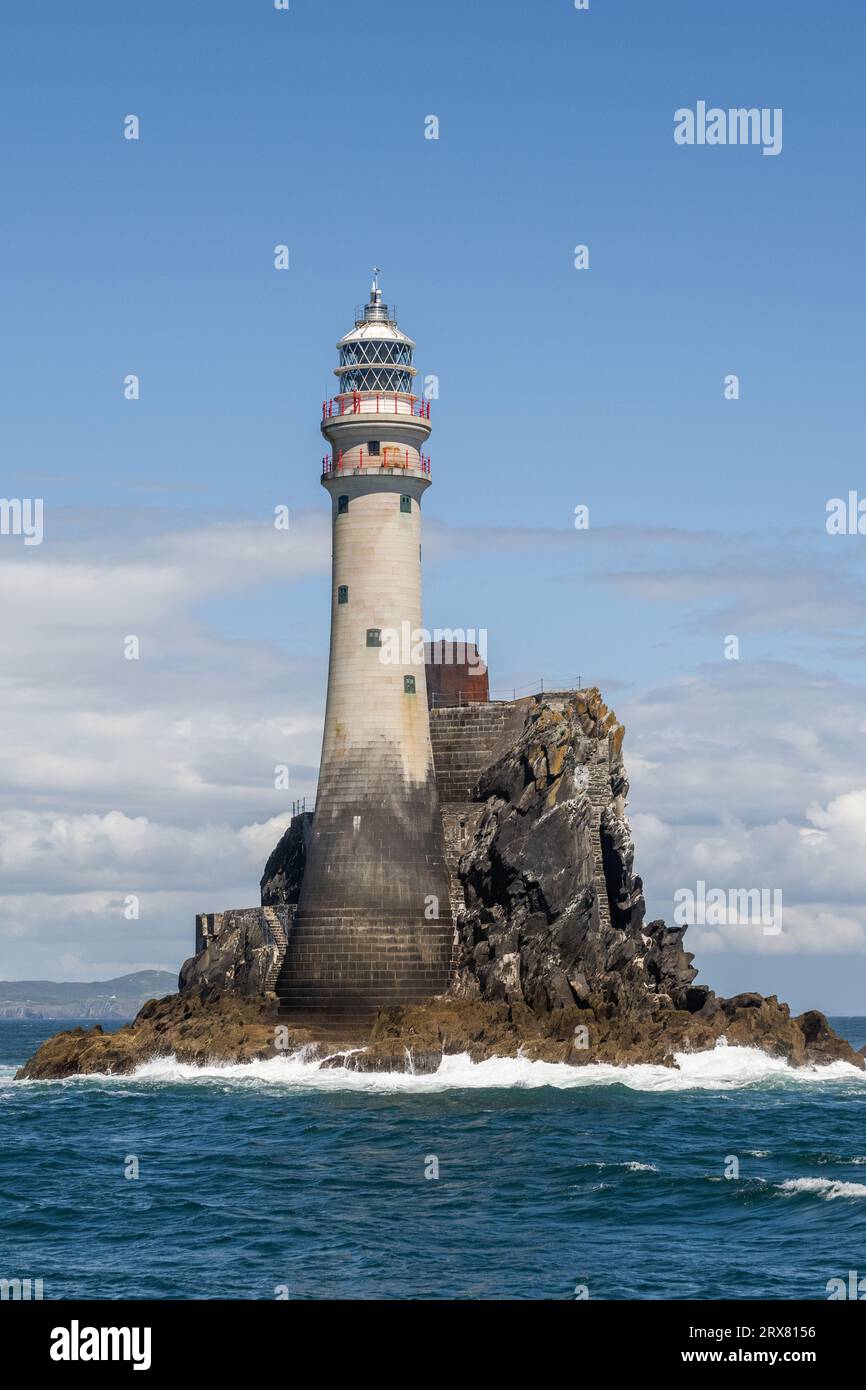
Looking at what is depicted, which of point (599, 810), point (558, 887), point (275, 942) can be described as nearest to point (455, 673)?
point (599, 810)

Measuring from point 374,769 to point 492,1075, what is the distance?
489 inches

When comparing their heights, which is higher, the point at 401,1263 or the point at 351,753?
the point at 351,753

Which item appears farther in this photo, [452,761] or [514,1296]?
[452,761]

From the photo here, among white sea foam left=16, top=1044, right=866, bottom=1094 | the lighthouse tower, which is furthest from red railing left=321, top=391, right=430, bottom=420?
white sea foam left=16, top=1044, right=866, bottom=1094

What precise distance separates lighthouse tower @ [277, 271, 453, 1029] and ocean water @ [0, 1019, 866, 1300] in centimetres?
483

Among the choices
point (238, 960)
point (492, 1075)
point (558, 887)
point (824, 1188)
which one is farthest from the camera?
point (238, 960)

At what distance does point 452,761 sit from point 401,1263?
41.3m

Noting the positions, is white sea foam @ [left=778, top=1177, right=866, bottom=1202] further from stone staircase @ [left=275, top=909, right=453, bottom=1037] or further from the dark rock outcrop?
stone staircase @ [left=275, top=909, right=453, bottom=1037]

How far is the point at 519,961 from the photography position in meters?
64.6

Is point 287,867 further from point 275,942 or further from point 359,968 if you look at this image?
point 359,968

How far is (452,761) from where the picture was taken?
230 feet

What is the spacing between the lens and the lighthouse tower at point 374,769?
2562 inches
